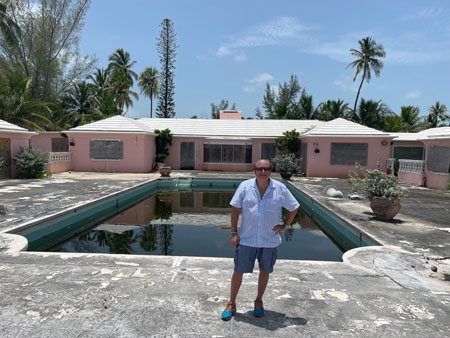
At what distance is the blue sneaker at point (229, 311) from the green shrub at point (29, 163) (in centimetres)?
1570

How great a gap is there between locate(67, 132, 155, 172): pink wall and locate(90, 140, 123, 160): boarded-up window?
8.1 inches

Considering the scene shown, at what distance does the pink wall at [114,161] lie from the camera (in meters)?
19.7

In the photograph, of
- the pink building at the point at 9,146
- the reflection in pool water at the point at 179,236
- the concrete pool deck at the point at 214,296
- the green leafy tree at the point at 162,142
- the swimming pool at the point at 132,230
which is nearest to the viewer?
the concrete pool deck at the point at 214,296

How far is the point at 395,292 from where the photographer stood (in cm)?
385

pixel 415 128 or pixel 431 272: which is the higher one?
pixel 415 128

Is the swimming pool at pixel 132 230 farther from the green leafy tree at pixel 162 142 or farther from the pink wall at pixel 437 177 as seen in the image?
the green leafy tree at pixel 162 142

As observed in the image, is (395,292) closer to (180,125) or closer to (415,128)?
(180,125)

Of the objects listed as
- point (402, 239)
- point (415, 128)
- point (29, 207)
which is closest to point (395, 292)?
point (402, 239)

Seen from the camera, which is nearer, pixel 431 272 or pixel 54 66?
pixel 431 272

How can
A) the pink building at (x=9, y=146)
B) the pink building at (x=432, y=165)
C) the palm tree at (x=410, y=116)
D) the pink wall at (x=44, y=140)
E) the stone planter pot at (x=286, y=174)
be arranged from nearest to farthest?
the pink building at (x=432, y=165) < the pink building at (x=9, y=146) < the stone planter pot at (x=286, y=174) < the pink wall at (x=44, y=140) < the palm tree at (x=410, y=116)

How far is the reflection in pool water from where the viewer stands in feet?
21.1

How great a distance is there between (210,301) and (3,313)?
2.11 m

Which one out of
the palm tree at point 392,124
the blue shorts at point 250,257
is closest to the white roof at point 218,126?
the palm tree at point 392,124

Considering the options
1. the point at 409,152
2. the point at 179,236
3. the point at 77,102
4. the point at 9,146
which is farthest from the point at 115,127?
the point at 409,152
